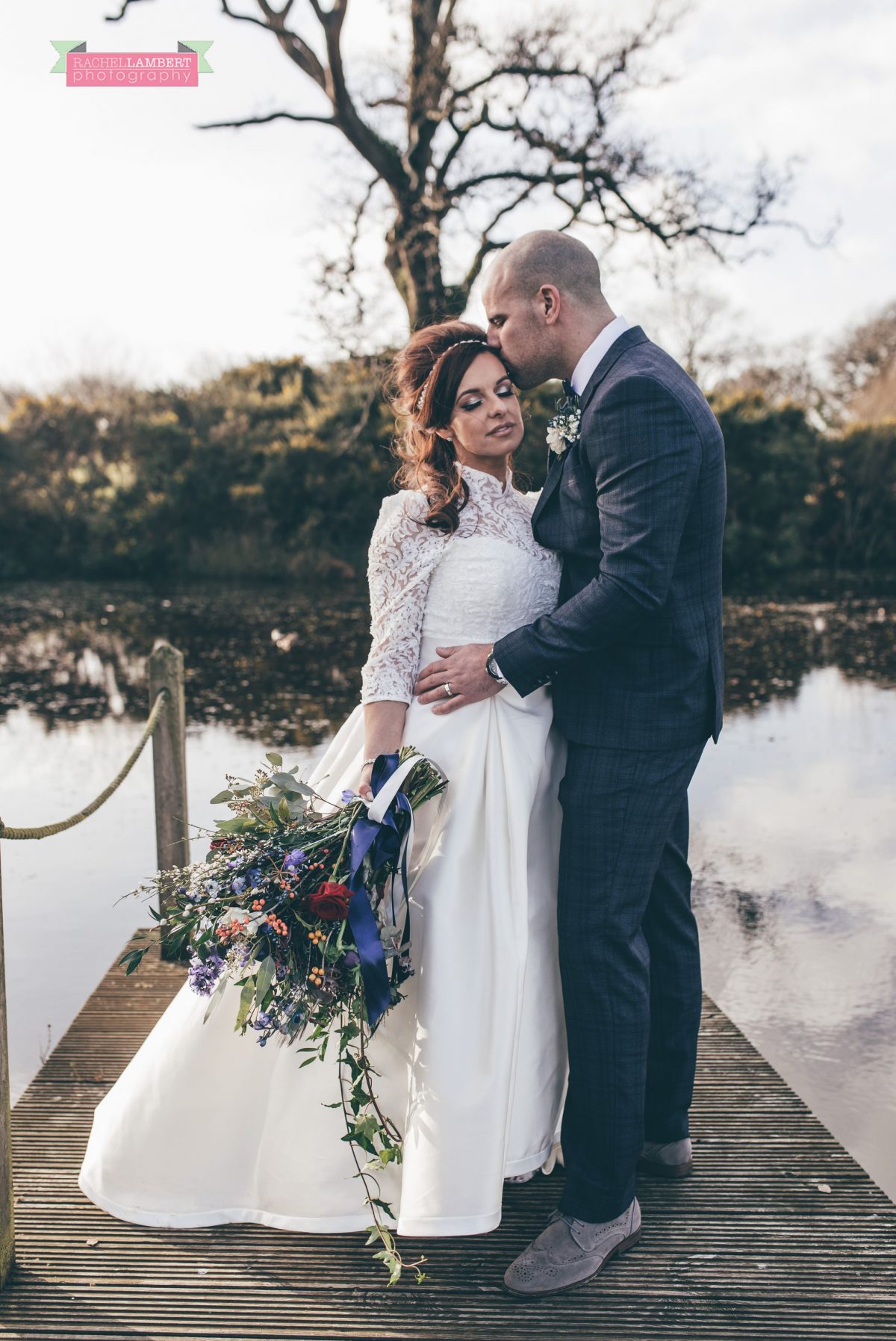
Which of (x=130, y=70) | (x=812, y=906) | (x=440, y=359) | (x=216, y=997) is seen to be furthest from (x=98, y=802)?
(x=130, y=70)

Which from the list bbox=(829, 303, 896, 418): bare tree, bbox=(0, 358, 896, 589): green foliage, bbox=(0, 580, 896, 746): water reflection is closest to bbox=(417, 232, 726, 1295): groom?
bbox=(0, 580, 896, 746): water reflection

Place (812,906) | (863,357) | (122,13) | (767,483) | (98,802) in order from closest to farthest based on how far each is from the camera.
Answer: (98,802), (812,906), (122,13), (767,483), (863,357)

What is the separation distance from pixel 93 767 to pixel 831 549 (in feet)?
56.7

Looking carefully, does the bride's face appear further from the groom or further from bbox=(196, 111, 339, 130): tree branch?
bbox=(196, 111, 339, 130): tree branch

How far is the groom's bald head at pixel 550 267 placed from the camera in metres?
2.36

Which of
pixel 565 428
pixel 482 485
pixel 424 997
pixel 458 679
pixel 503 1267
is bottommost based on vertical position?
pixel 503 1267

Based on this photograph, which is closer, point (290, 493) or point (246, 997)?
point (246, 997)

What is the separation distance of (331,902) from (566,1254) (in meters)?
0.92

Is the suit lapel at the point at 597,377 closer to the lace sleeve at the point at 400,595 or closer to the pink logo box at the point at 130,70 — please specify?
the lace sleeve at the point at 400,595

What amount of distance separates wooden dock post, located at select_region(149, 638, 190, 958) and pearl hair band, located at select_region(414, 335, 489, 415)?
191cm

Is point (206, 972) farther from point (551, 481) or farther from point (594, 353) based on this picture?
point (594, 353)

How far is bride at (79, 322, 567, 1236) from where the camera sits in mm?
2320

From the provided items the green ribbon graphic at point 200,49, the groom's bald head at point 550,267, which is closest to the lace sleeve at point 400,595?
the groom's bald head at point 550,267

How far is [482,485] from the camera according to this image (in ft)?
8.36
